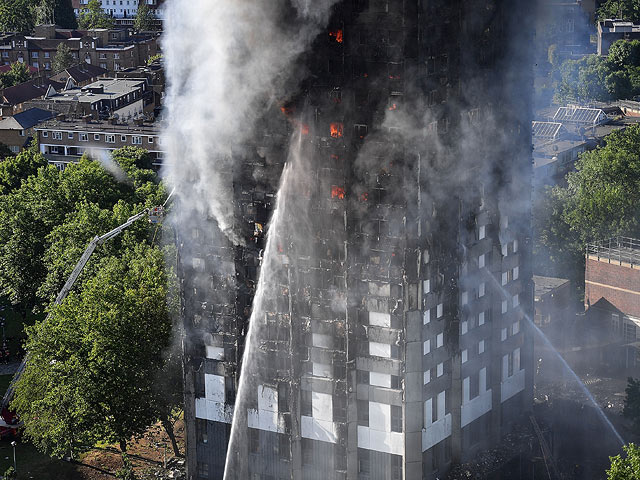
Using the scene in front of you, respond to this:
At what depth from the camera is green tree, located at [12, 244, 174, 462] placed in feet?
232

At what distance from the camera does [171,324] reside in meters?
74.6

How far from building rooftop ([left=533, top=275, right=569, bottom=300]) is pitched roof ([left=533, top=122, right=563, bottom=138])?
38654mm

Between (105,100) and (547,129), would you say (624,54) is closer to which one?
(547,129)

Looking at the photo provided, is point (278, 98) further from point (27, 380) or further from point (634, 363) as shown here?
point (634, 363)

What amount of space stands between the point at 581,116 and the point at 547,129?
1103 cm

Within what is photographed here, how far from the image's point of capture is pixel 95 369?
232ft

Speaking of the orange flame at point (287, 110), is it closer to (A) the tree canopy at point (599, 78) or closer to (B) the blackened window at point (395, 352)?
(B) the blackened window at point (395, 352)

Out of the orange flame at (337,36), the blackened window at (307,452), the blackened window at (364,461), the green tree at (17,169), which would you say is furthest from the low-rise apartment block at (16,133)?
the blackened window at (364,461)

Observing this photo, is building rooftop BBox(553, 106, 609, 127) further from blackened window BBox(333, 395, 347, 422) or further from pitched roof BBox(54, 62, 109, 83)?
blackened window BBox(333, 395, 347, 422)

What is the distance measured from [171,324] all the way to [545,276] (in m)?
42.3

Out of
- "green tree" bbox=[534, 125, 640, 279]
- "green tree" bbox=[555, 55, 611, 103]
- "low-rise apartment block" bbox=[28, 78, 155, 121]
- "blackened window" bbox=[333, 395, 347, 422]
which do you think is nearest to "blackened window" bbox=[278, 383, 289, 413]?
"blackened window" bbox=[333, 395, 347, 422]

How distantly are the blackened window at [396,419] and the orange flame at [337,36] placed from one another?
19358mm

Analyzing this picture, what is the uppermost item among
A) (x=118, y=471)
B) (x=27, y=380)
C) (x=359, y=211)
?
(x=359, y=211)

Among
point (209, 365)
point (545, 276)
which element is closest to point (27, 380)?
point (209, 365)
